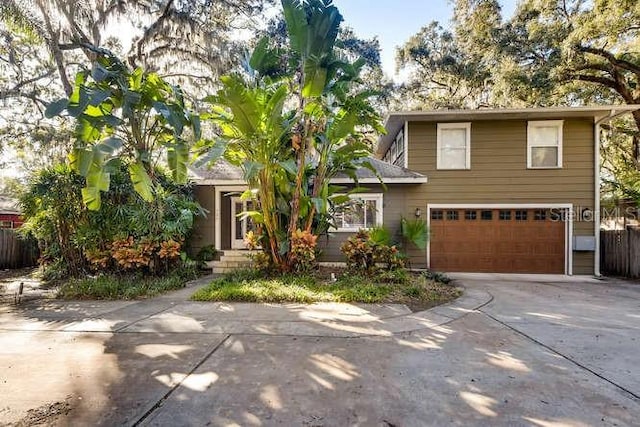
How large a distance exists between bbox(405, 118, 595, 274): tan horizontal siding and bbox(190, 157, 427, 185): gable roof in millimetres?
491

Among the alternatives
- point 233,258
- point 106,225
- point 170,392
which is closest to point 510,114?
point 233,258

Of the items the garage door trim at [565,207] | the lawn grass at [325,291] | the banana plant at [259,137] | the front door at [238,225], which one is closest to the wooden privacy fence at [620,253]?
the garage door trim at [565,207]

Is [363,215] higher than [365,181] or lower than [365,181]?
lower

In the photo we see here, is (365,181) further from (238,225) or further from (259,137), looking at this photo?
(238,225)

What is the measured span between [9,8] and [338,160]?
25.0ft

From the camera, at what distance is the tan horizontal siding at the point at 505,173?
30.3ft

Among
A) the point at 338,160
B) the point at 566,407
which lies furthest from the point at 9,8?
the point at 566,407

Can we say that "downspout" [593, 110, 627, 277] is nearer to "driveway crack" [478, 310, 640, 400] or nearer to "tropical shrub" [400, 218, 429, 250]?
"tropical shrub" [400, 218, 429, 250]

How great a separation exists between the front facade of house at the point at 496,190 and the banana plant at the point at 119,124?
130 inches

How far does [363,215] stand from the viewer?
9.85 meters

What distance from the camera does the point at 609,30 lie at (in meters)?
10.5

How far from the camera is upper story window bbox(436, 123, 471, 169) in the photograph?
31.3 ft

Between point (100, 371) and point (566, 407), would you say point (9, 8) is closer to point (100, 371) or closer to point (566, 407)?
point (100, 371)

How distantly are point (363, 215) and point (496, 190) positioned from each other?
3884mm
